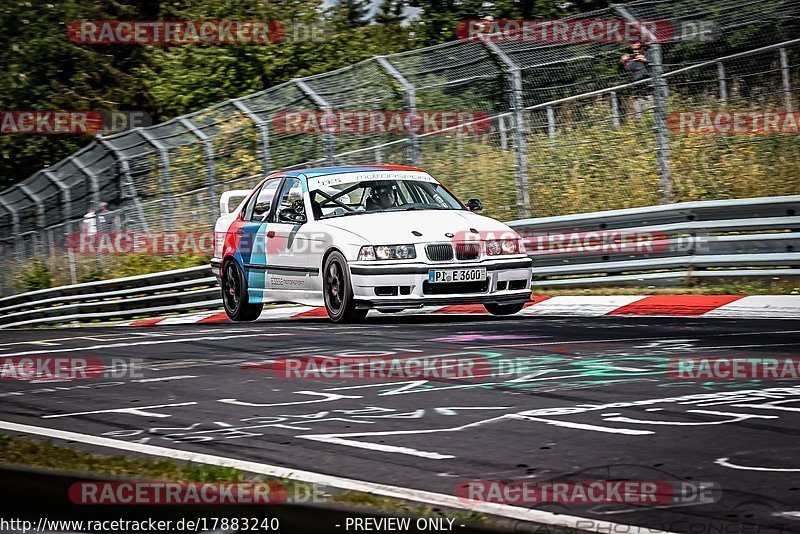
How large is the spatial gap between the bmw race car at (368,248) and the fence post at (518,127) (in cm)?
226

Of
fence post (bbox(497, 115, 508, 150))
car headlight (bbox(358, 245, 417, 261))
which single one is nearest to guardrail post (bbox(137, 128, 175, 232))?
fence post (bbox(497, 115, 508, 150))

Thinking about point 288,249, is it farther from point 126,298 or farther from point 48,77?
point 48,77

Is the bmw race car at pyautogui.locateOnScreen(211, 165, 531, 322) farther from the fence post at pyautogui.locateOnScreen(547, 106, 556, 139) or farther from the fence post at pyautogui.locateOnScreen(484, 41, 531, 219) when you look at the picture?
the fence post at pyautogui.locateOnScreen(547, 106, 556, 139)

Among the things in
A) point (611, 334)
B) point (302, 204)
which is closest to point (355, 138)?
point (302, 204)

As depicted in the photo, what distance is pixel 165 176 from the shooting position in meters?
21.2

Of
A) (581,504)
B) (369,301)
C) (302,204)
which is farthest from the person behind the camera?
(302,204)

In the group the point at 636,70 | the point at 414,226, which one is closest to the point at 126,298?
the point at 636,70

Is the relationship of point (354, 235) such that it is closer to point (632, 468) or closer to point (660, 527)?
point (632, 468)

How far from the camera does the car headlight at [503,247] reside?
472 inches

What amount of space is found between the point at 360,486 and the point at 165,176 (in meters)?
16.9

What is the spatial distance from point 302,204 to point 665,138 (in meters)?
3.97

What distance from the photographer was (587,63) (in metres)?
16.1

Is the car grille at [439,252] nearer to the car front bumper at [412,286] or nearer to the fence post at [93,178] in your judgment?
the car front bumper at [412,286]

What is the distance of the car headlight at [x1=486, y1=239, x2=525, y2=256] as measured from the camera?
12.0 m
